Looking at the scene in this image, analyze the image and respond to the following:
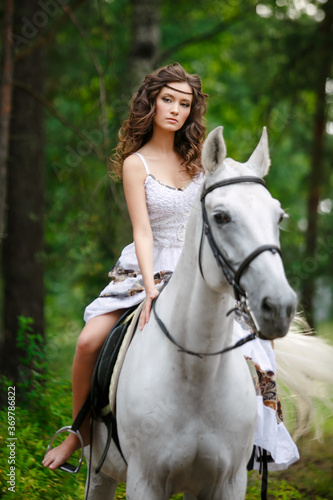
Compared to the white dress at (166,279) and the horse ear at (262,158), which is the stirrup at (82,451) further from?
the horse ear at (262,158)

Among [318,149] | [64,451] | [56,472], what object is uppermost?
[318,149]

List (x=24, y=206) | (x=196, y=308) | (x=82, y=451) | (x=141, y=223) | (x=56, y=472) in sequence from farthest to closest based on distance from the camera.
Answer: (x=24, y=206), (x=56, y=472), (x=82, y=451), (x=141, y=223), (x=196, y=308)

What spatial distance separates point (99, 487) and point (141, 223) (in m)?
1.89

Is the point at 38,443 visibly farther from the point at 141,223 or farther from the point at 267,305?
the point at 267,305

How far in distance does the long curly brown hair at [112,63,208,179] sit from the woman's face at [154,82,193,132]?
0.04 meters

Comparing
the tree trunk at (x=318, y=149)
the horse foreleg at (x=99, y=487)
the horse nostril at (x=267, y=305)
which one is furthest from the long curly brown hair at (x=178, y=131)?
the tree trunk at (x=318, y=149)

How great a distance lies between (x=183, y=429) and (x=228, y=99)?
1280 centimetres

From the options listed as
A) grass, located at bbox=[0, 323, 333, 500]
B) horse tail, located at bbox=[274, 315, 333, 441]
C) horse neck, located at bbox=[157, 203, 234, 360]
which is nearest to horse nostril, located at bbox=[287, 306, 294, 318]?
horse neck, located at bbox=[157, 203, 234, 360]

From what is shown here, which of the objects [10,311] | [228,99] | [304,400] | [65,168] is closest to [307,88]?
[228,99]

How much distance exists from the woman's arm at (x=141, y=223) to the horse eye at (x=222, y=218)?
779 mm

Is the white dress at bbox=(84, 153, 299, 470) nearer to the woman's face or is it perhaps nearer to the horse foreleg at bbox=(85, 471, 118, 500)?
the woman's face

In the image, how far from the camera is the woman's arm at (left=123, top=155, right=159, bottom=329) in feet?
10.6

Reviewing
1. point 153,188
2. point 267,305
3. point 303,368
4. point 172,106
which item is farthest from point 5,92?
point 267,305

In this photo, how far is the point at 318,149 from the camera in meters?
11.4
